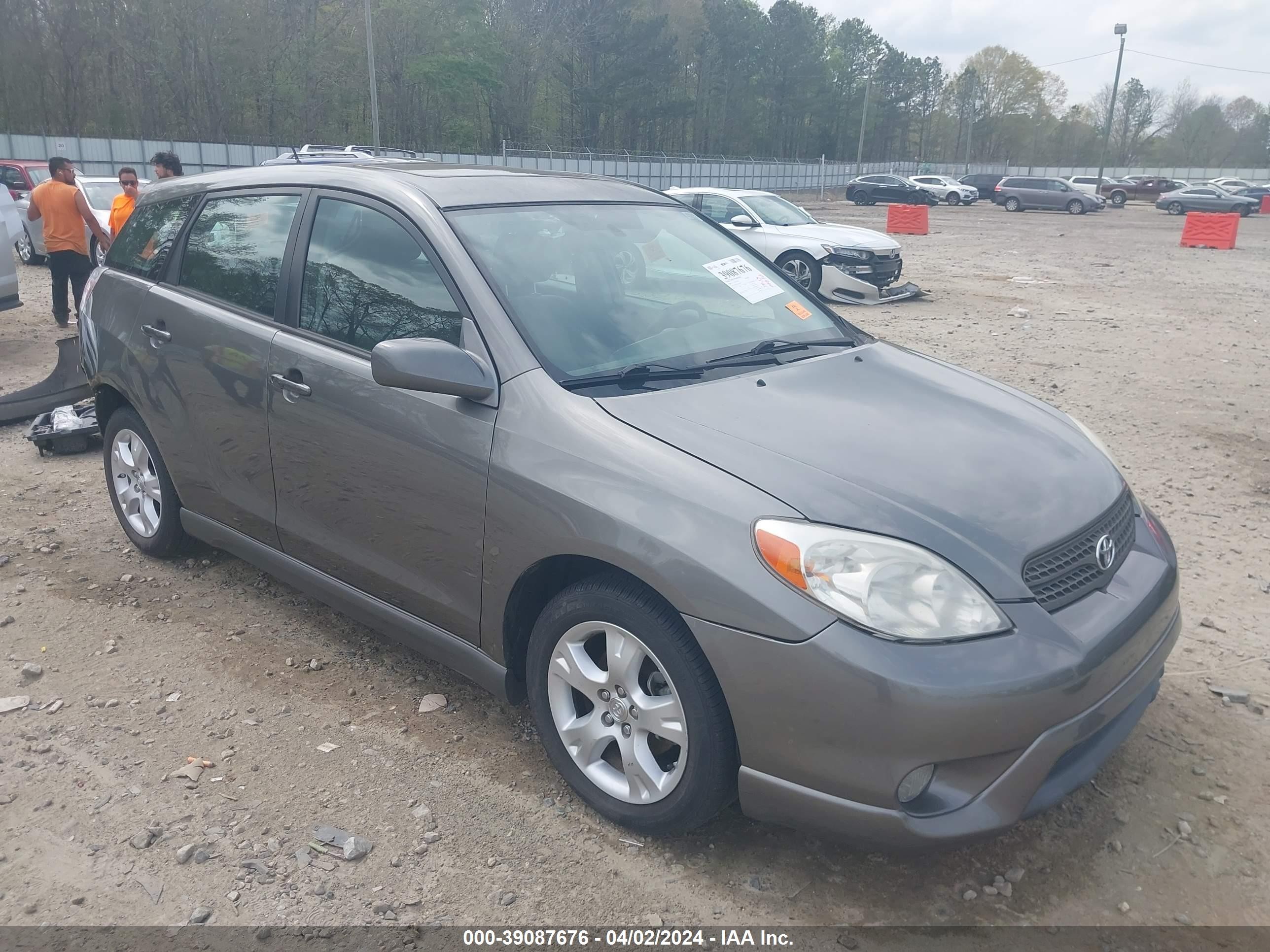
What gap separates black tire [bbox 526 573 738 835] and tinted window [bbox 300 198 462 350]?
0.96 metres

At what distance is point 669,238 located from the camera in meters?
3.68

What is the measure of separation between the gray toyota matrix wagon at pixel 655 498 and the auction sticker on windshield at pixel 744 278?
0.02 meters

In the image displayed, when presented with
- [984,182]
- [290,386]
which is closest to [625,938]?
[290,386]

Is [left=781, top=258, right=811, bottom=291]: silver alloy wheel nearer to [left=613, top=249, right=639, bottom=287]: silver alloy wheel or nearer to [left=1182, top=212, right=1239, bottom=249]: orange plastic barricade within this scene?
[left=613, top=249, right=639, bottom=287]: silver alloy wheel

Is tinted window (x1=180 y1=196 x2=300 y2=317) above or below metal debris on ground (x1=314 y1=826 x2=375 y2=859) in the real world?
above

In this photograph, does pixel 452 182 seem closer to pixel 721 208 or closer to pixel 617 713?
pixel 617 713

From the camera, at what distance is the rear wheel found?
15.5m

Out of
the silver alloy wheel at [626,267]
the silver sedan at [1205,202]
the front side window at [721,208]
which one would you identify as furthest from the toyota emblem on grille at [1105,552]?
the silver sedan at [1205,202]

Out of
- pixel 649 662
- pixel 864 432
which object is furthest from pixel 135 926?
pixel 864 432

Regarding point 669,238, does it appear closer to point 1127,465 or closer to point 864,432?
point 864,432

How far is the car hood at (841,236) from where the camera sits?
13.5 meters

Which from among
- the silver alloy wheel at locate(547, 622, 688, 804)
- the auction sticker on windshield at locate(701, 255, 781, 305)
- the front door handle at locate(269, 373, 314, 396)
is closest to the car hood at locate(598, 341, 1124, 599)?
the auction sticker on windshield at locate(701, 255, 781, 305)

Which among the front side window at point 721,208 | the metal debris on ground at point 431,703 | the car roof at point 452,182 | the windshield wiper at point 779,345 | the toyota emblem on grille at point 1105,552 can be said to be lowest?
the metal debris on ground at point 431,703

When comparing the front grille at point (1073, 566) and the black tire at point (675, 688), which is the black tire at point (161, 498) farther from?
the front grille at point (1073, 566)
